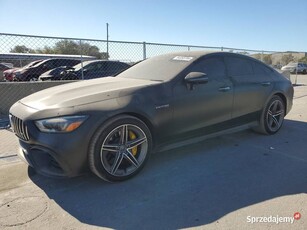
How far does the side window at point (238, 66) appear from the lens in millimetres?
4784

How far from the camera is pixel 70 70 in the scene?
32.3 ft

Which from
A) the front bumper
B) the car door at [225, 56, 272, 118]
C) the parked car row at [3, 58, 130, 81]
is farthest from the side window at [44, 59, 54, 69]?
the front bumper

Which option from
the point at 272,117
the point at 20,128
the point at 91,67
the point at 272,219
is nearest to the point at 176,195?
the point at 272,219

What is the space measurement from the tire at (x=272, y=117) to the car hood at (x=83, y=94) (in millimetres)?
2427

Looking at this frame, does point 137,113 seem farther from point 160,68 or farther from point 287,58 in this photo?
point 287,58

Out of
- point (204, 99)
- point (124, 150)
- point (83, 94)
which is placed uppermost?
point (83, 94)

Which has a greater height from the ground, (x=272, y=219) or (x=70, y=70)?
(x=70, y=70)

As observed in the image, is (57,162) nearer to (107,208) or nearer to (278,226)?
(107,208)

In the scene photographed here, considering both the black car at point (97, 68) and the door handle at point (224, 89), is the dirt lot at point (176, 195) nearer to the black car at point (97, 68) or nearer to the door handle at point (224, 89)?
the door handle at point (224, 89)

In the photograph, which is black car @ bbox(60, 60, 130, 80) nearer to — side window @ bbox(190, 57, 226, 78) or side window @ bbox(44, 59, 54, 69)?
side window @ bbox(44, 59, 54, 69)

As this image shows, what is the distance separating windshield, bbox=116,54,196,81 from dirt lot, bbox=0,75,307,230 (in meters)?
1.18

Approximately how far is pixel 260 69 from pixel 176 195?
3.17m

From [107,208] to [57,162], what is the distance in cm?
72

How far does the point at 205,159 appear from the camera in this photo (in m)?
4.27
